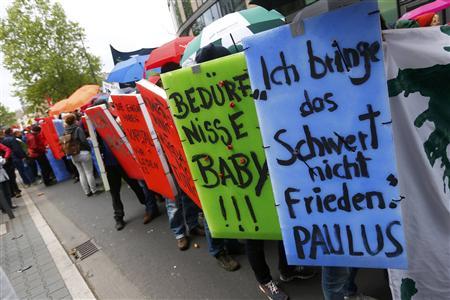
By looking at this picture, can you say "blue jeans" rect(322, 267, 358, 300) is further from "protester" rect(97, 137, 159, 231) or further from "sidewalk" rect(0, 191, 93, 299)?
"protester" rect(97, 137, 159, 231)

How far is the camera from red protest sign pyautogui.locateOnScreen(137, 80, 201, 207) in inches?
109

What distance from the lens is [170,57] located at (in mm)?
6184

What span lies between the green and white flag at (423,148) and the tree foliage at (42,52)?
24.6m

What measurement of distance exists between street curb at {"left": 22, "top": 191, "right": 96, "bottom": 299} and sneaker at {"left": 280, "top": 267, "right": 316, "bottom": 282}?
2.04 m

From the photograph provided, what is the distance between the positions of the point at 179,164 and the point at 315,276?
1543 mm

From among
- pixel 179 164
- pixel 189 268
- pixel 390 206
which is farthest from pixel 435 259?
pixel 189 268

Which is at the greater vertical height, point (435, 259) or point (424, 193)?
point (424, 193)

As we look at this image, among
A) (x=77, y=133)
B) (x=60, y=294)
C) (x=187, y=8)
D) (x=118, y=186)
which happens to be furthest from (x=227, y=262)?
(x=187, y=8)

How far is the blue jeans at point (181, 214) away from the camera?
4.17 meters

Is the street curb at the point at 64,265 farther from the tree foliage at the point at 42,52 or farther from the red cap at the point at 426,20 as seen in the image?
the tree foliage at the point at 42,52

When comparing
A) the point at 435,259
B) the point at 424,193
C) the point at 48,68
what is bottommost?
the point at 435,259

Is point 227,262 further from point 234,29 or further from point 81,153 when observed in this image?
point 81,153

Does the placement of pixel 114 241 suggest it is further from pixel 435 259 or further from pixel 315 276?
pixel 435 259

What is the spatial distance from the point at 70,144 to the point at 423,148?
644 centimetres
